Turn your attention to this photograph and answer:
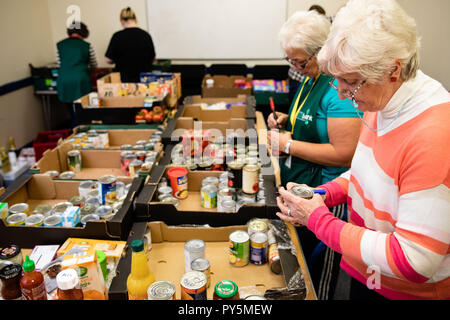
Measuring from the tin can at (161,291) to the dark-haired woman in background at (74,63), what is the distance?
4282 mm

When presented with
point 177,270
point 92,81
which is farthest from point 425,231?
point 92,81

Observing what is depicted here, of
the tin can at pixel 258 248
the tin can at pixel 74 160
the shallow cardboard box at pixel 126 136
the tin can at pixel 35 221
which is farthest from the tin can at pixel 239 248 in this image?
the shallow cardboard box at pixel 126 136

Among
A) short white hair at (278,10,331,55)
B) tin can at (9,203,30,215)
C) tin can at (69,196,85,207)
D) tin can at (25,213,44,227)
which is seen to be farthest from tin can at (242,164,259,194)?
tin can at (9,203,30,215)

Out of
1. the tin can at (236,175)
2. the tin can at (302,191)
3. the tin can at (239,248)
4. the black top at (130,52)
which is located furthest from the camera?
the black top at (130,52)

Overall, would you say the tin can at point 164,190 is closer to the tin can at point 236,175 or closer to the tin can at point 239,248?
the tin can at point 236,175

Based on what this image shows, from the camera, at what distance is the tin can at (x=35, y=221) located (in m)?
1.60

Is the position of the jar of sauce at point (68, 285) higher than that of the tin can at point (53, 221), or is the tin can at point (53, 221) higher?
the jar of sauce at point (68, 285)

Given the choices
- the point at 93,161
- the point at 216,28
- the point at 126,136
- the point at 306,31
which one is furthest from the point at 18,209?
the point at 216,28

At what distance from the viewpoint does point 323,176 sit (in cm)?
184

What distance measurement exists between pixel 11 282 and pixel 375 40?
1.32 meters

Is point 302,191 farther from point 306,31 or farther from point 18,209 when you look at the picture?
point 18,209

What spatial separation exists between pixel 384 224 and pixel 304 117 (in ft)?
2.68

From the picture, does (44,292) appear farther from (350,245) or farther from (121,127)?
(121,127)

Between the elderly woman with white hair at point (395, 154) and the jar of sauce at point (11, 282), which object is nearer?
the elderly woman with white hair at point (395, 154)
